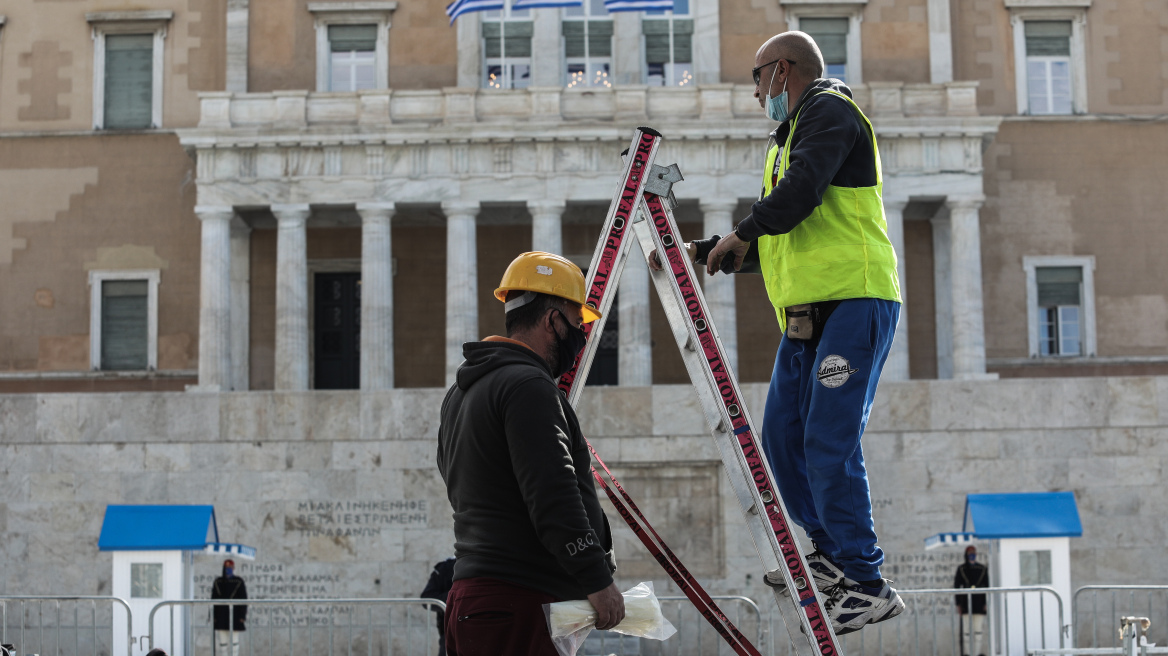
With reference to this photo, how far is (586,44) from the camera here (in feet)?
101

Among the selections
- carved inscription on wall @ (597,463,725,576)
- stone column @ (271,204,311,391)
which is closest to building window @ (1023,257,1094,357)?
carved inscription on wall @ (597,463,725,576)

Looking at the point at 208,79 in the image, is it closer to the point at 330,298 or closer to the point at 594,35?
the point at 330,298

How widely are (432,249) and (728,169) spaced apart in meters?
7.65

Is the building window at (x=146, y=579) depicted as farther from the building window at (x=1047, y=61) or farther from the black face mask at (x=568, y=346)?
the building window at (x=1047, y=61)

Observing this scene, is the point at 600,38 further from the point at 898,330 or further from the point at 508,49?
the point at 898,330

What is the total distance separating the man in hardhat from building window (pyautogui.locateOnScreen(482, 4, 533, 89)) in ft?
87.6

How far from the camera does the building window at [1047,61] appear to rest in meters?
32.2

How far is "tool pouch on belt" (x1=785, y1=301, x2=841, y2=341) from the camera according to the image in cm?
484

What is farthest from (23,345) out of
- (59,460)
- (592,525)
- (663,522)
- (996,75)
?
(592,525)

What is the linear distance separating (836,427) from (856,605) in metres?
0.61

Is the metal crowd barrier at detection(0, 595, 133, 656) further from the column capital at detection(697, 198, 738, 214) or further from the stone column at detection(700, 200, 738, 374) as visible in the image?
the column capital at detection(697, 198, 738, 214)

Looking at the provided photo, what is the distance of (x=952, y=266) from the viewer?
29.6 meters

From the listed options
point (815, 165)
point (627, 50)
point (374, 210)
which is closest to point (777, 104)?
point (815, 165)

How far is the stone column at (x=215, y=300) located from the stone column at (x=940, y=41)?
16.0m
